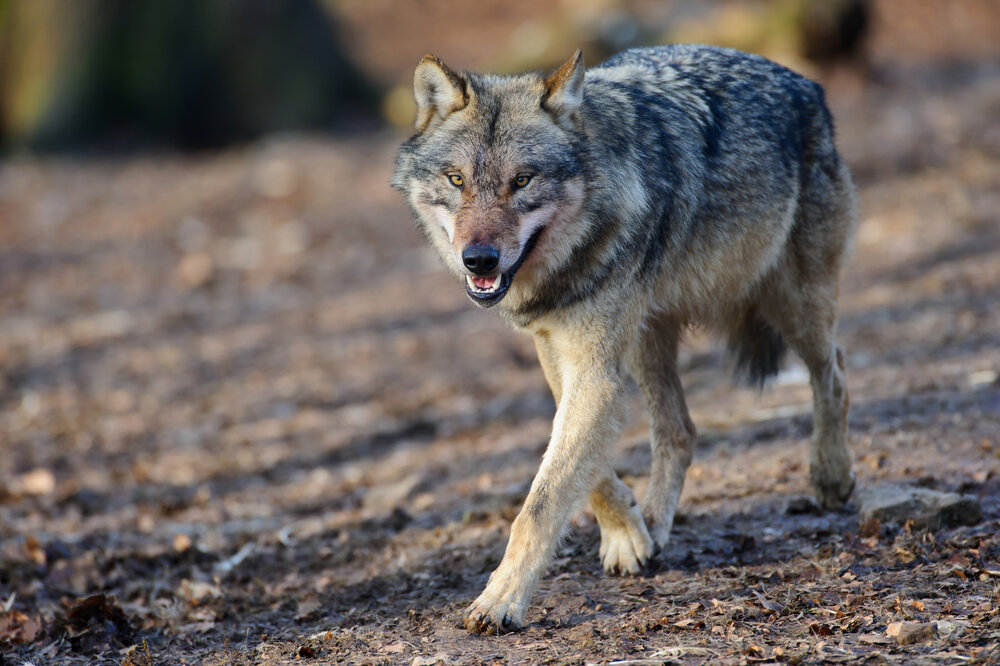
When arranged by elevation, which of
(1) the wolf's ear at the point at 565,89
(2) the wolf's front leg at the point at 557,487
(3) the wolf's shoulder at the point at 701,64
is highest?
(3) the wolf's shoulder at the point at 701,64

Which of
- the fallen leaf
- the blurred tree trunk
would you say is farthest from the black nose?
the blurred tree trunk

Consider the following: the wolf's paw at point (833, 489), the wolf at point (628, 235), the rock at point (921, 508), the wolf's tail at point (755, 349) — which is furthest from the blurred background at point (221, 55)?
the rock at point (921, 508)

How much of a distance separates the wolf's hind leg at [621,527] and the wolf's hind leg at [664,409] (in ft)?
1.20

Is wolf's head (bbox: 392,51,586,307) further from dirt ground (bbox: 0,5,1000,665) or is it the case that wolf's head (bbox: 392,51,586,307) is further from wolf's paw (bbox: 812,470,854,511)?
wolf's paw (bbox: 812,470,854,511)

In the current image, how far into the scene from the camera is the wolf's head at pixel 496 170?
13.0 feet

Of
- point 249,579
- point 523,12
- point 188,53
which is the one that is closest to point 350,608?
point 249,579

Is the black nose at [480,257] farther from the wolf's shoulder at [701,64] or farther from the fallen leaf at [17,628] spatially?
the fallen leaf at [17,628]

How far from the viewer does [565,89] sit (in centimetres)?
419

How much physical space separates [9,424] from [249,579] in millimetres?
3833

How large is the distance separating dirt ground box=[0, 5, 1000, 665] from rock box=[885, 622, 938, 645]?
3cm

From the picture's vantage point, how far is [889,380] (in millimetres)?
6727

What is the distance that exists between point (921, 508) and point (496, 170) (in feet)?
7.98

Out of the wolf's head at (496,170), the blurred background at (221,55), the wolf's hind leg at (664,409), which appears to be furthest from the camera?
the blurred background at (221,55)

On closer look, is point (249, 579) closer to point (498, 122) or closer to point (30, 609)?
point (30, 609)
